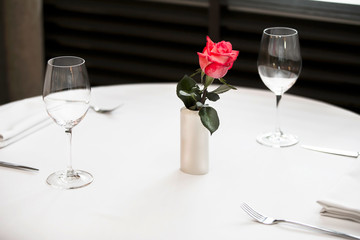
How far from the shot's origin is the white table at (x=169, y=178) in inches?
44.6

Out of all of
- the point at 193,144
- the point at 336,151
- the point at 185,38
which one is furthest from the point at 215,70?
the point at 185,38

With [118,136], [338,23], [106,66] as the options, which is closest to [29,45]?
[106,66]

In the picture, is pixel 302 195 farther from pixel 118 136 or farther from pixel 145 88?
pixel 145 88

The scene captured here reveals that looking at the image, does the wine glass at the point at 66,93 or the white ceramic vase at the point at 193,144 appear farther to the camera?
the white ceramic vase at the point at 193,144

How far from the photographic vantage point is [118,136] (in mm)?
1544

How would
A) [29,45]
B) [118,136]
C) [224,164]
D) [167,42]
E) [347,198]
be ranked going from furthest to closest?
1. [29,45]
2. [167,42]
3. [118,136]
4. [224,164]
5. [347,198]

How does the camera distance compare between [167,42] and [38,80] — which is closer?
[167,42]

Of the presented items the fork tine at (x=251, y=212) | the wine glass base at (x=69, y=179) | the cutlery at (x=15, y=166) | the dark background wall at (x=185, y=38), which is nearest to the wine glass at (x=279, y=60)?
the fork tine at (x=251, y=212)

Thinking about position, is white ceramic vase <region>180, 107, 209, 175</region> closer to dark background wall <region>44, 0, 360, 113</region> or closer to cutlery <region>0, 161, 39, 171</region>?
cutlery <region>0, 161, 39, 171</region>

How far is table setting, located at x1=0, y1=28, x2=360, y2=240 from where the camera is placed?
115 centimetres

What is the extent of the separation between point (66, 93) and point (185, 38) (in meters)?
1.90

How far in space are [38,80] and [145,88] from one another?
5.51 ft

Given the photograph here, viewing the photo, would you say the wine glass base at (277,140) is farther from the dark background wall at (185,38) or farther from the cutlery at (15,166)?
the dark background wall at (185,38)

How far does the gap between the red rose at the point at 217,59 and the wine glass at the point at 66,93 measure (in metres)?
0.25
